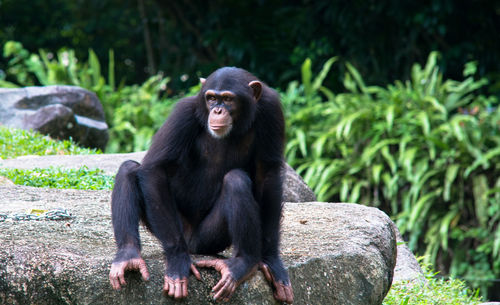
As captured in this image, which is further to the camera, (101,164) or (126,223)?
(101,164)

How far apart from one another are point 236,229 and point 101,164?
11.8ft

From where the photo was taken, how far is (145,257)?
143 inches

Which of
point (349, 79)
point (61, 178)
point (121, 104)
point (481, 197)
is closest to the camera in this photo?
point (61, 178)

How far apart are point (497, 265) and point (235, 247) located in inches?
213

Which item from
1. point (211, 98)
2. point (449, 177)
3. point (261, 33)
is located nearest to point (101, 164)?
point (211, 98)

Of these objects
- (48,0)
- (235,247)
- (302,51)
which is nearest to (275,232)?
(235,247)

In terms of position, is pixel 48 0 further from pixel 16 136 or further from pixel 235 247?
pixel 235 247

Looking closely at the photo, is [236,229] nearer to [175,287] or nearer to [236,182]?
[236,182]

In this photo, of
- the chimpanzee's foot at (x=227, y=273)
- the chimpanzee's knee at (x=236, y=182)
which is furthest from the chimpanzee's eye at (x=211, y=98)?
the chimpanzee's foot at (x=227, y=273)

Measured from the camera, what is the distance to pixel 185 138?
387cm

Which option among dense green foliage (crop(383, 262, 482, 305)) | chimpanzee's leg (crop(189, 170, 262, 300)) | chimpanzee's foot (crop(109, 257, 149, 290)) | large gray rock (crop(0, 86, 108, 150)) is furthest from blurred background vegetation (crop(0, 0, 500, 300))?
chimpanzee's foot (crop(109, 257, 149, 290))

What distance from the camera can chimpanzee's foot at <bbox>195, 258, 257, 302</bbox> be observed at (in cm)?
343

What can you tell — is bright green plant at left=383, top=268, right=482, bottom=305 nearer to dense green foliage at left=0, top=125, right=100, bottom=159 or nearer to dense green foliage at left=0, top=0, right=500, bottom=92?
dense green foliage at left=0, top=125, right=100, bottom=159

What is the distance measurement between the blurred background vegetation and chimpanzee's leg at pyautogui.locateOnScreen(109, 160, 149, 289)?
212 inches
